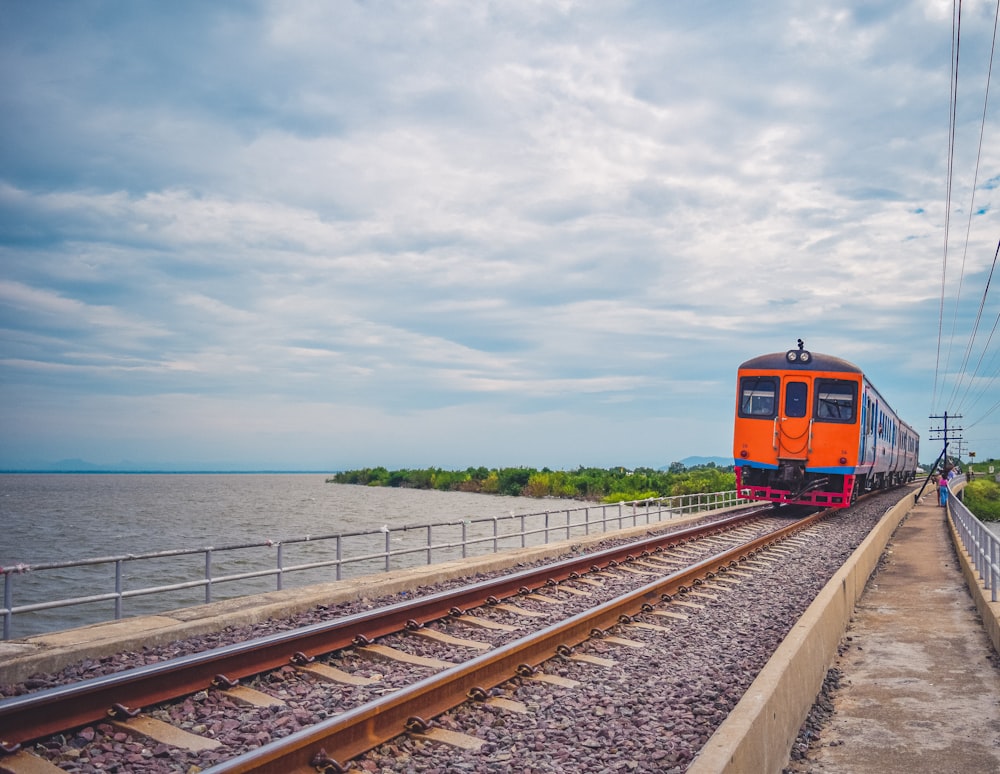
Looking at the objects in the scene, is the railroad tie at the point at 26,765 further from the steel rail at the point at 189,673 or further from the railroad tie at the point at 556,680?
the railroad tie at the point at 556,680

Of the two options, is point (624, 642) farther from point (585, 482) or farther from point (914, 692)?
point (585, 482)

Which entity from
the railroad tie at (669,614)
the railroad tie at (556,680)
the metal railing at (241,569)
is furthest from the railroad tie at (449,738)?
the metal railing at (241,569)

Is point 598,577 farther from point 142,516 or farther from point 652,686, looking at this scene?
point 142,516

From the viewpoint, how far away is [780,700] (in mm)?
5137

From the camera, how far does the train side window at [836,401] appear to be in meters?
20.8

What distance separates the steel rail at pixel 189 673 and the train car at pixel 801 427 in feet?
46.0

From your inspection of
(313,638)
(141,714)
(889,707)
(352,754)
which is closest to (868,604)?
(889,707)

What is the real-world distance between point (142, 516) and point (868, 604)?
5286cm

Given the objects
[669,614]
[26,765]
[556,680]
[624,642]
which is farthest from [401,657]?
[669,614]

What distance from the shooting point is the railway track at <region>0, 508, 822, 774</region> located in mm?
4613

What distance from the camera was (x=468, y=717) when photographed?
5527 mm

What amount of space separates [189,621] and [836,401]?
690 inches

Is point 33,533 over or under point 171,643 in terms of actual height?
under

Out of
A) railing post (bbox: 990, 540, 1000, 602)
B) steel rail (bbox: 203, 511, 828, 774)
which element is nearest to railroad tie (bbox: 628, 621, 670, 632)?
steel rail (bbox: 203, 511, 828, 774)
